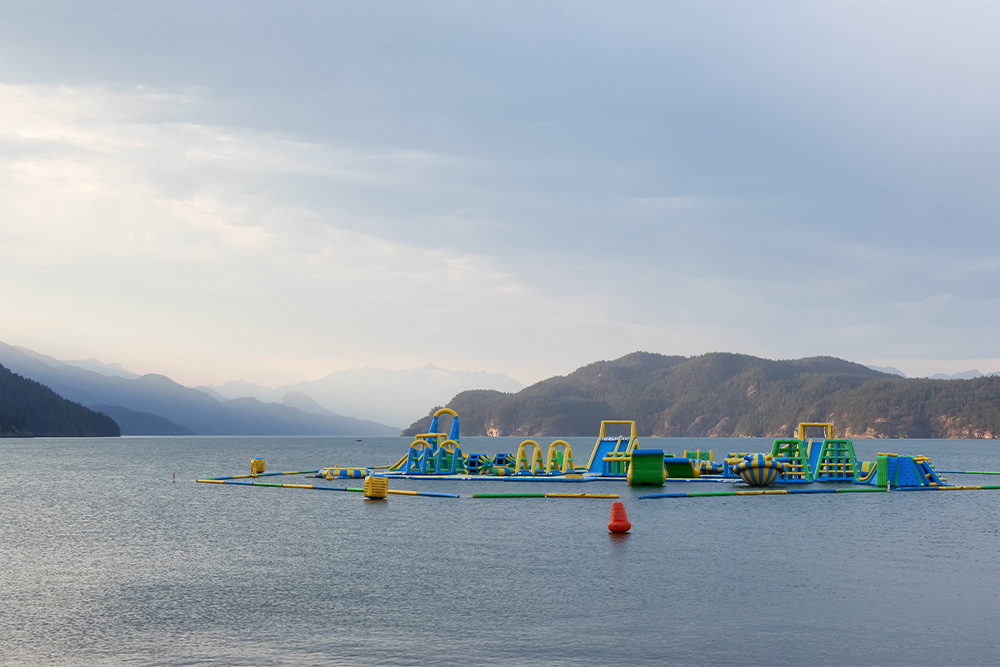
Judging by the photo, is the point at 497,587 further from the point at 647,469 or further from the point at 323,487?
the point at 647,469

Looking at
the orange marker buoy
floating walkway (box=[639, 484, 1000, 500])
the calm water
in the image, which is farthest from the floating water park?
the orange marker buoy

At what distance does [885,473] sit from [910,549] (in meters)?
39.4

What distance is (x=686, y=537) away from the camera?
133 feet

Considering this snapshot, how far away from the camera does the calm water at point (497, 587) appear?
1894cm

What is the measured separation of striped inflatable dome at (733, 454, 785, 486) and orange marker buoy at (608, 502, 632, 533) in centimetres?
3364

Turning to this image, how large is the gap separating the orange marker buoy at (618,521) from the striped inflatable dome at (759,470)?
33641 mm

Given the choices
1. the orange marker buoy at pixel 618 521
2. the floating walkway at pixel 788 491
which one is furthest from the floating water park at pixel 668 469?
the orange marker buoy at pixel 618 521

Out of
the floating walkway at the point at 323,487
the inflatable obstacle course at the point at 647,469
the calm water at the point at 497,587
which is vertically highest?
the inflatable obstacle course at the point at 647,469

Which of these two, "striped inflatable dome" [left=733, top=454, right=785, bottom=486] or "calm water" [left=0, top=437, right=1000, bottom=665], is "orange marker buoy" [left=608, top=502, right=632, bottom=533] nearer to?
"calm water" [left=0, top=437, right=1000, bottom=665]

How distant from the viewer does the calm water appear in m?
18.9

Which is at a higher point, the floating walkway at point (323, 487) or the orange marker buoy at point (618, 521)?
the orange marker buoy at point (618, 521)

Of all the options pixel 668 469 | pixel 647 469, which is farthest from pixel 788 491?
pixel 668 469

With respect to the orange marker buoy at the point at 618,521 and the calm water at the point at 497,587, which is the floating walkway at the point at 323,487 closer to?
the calm water at the point at 497,587

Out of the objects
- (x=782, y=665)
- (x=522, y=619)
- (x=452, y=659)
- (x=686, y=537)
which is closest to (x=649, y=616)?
(x=522, y=619)
